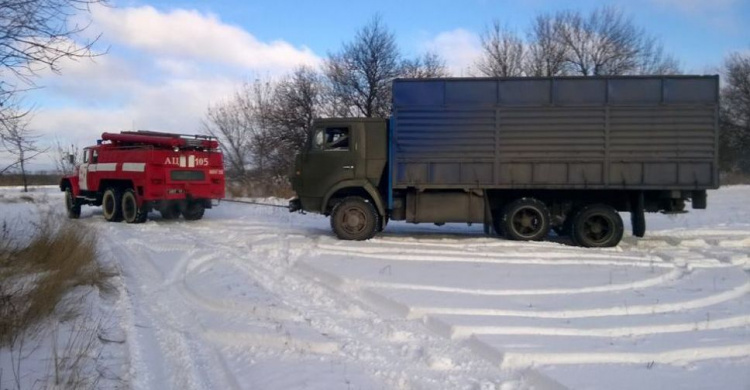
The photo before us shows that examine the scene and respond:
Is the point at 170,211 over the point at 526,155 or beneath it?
beneath

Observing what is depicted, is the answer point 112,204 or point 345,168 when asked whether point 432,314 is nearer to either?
point 345,168

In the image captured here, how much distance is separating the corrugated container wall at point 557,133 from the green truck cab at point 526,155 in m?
0.02

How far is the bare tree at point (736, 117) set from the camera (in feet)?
163

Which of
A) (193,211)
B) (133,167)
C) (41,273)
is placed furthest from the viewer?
(193,211)

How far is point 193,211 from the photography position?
20266 mm

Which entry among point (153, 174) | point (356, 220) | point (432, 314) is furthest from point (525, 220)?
point (153, 174)

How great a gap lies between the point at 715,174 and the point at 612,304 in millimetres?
6121

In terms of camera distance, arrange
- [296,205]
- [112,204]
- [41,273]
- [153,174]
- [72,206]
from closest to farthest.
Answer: [41,273] → [296,205] → [153,174] → [112,204] → [72,206]

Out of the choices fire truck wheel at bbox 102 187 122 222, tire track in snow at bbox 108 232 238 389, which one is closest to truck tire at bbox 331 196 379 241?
tire track in snow at bbox 108 232 238 389

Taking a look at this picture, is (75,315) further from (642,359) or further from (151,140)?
(151,140)

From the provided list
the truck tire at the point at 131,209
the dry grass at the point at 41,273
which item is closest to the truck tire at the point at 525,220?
the dry grass at the point at 41,273

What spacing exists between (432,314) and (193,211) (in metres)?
14.3

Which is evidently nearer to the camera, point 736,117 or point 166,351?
point 166,351

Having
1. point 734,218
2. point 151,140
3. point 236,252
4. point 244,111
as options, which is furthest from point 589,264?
point 244,111
